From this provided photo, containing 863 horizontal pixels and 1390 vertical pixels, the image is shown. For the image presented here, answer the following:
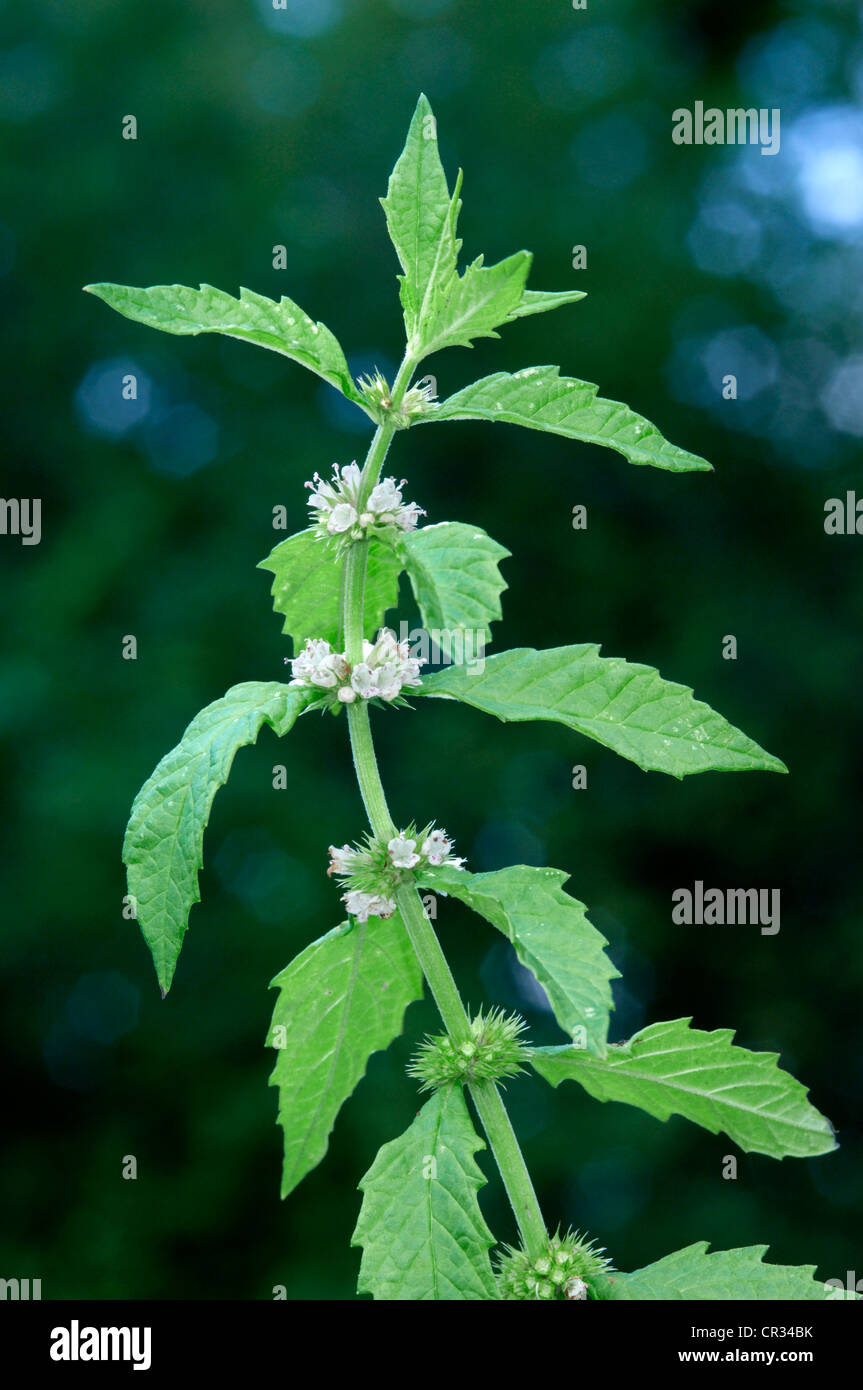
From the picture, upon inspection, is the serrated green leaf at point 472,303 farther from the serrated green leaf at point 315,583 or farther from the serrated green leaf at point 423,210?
the serrated green leaf at point 315,583

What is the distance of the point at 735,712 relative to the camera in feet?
17.2

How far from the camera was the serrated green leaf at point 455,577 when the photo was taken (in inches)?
35.4

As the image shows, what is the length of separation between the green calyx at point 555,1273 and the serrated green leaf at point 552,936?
28 centimetres

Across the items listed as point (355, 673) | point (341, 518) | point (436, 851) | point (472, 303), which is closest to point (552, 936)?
point (436, 851)

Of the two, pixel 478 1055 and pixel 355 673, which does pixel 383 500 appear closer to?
pixel 355 673

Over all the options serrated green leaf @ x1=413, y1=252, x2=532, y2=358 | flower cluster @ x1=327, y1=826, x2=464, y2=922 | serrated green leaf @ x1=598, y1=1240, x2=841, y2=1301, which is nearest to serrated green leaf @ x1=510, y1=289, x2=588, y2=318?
serrated green leaf @ x1=413, y1=252, x2=532, y2=358

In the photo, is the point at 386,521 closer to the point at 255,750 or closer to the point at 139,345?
the point at 255,750

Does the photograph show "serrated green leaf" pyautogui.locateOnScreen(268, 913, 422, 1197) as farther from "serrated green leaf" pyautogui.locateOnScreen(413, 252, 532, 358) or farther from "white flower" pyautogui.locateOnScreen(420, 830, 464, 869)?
"serrated green leaf" pyautogui.locateOnScreen(413, 252, 532, 358)

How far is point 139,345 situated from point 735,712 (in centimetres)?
302

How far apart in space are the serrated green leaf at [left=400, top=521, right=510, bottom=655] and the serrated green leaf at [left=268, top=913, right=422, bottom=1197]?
1.08ft

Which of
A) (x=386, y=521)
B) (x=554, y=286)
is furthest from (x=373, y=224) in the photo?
(x=386, y=521)

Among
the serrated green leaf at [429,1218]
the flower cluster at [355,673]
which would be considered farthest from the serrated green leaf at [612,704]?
the serrated green leaf at [429,1218]

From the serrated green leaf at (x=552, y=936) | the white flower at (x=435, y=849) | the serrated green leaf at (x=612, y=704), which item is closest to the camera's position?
the serrated green leaf at (x=552, y=936)

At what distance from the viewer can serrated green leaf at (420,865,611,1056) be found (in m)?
0.86
